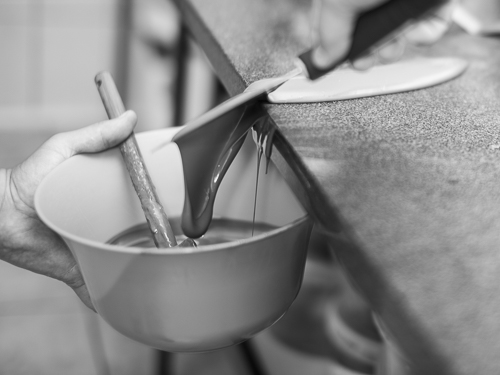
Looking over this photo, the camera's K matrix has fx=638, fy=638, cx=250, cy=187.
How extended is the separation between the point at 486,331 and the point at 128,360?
1355 millimetres

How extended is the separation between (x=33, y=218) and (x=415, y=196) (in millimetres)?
501

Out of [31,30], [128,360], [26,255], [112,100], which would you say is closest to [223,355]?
[128,360]

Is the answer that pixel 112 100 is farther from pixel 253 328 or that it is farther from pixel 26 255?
pixel 253 328

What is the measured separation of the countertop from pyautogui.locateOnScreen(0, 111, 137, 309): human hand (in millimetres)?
236

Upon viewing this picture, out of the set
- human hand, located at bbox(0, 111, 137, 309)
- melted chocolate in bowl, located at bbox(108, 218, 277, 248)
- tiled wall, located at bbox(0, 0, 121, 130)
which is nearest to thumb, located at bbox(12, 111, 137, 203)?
human hand, located at bbox(0, 111, 137, 309)

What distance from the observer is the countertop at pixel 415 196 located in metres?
0.40

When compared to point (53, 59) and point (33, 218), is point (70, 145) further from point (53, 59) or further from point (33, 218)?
point (53, 59)

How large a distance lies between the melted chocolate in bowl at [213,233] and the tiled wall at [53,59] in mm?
1809

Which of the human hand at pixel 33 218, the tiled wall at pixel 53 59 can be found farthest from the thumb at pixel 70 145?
the tiled wall at pixel 53 59

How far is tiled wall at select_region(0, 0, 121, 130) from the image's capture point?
242 cm

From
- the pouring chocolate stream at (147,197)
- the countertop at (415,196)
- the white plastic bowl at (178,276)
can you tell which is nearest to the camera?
the countertop at (415,196)

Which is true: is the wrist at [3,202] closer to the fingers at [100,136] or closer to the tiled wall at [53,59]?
the fingers at [100,136]

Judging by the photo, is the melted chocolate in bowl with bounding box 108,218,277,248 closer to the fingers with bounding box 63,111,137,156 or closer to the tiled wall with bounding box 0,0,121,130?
the fingers with bounding box 63,111,137,156

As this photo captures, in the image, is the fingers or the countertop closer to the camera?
the countertop
